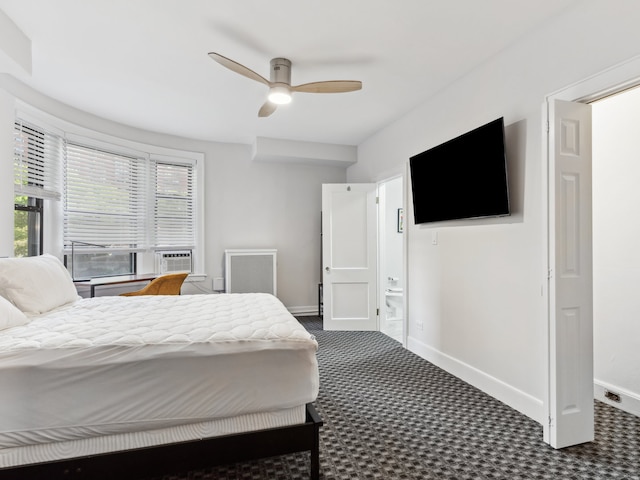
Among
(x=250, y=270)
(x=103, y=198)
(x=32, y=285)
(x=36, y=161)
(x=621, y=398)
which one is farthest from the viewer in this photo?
(x=250, y=270)

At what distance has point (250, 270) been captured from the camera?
5.12 metres

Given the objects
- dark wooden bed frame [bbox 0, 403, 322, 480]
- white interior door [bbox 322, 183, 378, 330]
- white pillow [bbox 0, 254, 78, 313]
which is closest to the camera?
dark wooden bed frame [bbox 0, 403, 322, 480]

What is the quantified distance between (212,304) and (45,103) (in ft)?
Answer: 9.52

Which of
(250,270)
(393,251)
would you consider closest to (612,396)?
(393,251)

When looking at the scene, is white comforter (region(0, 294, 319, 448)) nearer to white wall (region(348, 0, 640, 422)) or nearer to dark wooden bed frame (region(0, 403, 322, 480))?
dark wooden bed frame (region(0, 403, 322, 480))

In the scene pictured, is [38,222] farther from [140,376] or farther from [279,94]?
[140,376]

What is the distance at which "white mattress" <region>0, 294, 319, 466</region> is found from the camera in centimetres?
147

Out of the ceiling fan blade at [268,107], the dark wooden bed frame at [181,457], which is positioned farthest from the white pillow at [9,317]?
the ceiling fan blade at [268,107]

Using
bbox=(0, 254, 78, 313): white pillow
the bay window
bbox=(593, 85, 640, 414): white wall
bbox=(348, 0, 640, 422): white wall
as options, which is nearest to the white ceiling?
bbox=(348, 0, 640, 422): white wall

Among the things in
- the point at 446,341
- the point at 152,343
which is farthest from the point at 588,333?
the point at 152,343

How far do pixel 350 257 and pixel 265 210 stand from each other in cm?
159

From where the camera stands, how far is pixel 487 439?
2.15 meters

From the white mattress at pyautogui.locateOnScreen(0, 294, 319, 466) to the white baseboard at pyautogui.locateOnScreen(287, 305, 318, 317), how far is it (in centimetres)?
365

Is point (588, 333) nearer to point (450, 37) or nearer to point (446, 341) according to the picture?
point (446, 341)
